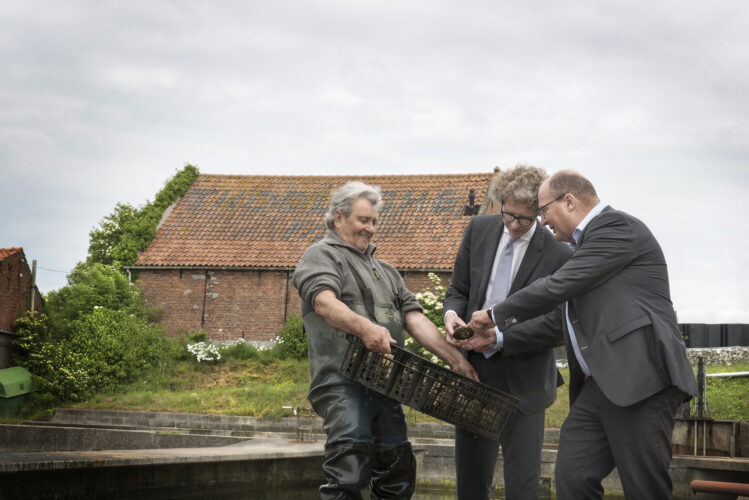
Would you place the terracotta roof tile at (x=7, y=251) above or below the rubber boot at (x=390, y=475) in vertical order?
above

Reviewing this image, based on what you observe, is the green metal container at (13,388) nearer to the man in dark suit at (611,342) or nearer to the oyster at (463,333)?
the oyster at (463,333)

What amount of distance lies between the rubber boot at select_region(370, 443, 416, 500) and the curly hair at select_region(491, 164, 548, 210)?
157 cm

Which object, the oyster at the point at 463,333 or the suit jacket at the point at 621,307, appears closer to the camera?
the suit jacket at the point at 621,307

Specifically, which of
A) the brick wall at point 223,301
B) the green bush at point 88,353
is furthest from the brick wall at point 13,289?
the brick wall at point 223,301

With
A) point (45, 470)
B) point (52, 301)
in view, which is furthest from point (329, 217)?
point (52, 301)

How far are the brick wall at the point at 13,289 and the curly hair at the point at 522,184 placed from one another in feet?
80.3

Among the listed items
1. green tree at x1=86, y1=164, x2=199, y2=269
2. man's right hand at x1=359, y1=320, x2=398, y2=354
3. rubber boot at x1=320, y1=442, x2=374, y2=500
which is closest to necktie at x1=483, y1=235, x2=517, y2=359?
man's right hand at x1=359, y1=320, x2=398, y2=354

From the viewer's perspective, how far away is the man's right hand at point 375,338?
4.10m

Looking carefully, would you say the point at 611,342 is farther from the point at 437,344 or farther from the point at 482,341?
the point at 437,344

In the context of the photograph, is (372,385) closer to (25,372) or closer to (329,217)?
(329,217)

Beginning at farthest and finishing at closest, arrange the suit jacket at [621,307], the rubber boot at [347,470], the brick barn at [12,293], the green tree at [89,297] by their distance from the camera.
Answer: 1. the green tree at [89,297]
2. the brick barn at [12,293]
3. the rubber boot at [347,470]
4. the suit jacket at [621,307]

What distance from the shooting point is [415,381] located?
13.8 feet

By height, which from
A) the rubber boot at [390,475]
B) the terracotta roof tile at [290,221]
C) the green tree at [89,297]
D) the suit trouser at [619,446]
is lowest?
the rubber boot at [390,475]

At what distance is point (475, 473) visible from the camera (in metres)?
4.75
